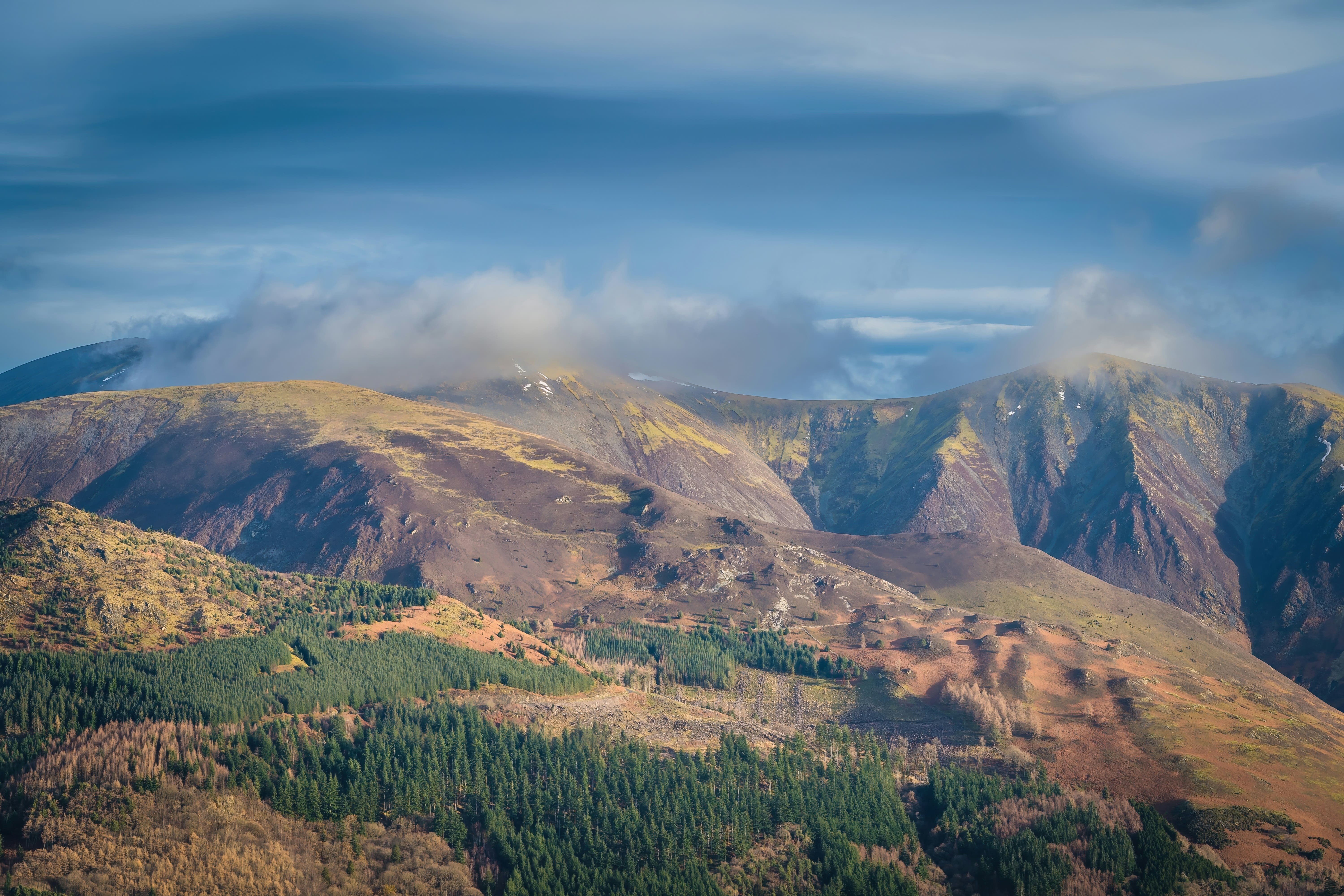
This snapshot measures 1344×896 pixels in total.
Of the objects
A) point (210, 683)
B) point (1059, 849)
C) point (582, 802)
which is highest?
point (210, 683)

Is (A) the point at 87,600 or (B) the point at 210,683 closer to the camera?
(B) the point at 210,683

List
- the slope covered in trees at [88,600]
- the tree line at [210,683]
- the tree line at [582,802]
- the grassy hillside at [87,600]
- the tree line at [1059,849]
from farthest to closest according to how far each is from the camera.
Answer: the grassy hillside at [87,600], the slope covered in trees at [88,600], the tree line at [1059,849], the tree line at [210,683], the tree line at [582,802]

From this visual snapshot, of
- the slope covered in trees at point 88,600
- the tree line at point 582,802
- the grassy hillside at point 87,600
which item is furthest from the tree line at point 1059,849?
the grassy hillside at point 87,600

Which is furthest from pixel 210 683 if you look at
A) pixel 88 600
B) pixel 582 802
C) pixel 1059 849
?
pixel 1059 849

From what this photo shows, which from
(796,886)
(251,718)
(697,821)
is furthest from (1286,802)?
(251,718)

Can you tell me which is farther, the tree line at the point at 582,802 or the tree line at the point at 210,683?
the tree line at the point at 210,683

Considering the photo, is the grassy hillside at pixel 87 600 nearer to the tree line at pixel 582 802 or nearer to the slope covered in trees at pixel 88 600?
the slope covered in trees at pixel 88 600

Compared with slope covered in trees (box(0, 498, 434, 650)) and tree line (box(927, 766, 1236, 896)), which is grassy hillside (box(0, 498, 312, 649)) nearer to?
slope covered in trees (box(0, 498, 434, 650))

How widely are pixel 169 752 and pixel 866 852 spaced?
99721 mm

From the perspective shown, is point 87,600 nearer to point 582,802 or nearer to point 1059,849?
point 582,802

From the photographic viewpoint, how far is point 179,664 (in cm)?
16462

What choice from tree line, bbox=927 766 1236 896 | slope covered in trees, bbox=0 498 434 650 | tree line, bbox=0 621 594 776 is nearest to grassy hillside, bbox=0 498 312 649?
slope covered in trees, bbox=0 498 434 650

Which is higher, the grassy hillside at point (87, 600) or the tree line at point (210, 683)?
the grassy hillside at point (87, 600)

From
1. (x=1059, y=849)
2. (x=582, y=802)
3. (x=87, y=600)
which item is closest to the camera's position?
(x=582, y=802)
